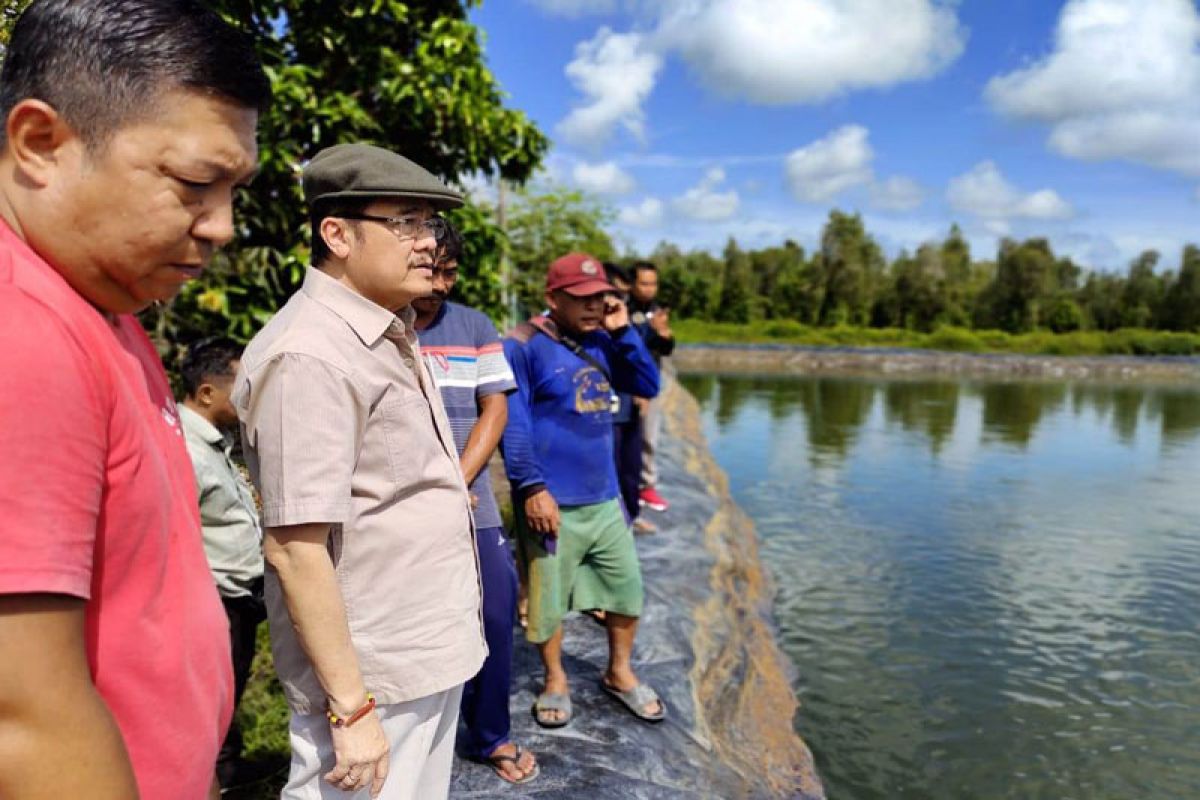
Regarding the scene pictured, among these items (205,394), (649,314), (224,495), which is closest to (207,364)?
(205,394)

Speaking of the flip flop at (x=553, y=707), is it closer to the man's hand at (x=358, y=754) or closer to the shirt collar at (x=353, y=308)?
the man's hand at (x=358, y=754)

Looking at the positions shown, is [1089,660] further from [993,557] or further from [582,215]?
[582,215]

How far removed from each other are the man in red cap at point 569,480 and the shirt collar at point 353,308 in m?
1.53

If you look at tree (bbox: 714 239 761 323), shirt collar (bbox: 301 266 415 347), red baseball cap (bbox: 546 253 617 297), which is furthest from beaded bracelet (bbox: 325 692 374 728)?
tree (bbox: 714 239 761 323)

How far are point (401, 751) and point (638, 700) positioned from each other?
192cm

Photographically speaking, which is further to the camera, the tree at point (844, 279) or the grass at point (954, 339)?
the tree at point (844, 279)

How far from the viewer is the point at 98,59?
922mm

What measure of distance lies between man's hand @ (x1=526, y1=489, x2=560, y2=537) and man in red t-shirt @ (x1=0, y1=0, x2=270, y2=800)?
2063 mm

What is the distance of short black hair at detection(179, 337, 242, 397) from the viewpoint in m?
2.73

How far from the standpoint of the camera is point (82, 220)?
935 millimetres

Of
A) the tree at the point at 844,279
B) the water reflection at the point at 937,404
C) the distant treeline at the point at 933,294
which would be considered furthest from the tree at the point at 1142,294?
the water reflection at the point at 937,404

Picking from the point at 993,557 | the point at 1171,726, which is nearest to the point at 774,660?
the point at 1171,726

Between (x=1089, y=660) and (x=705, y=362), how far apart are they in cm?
3644

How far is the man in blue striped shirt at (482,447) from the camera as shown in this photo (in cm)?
283
